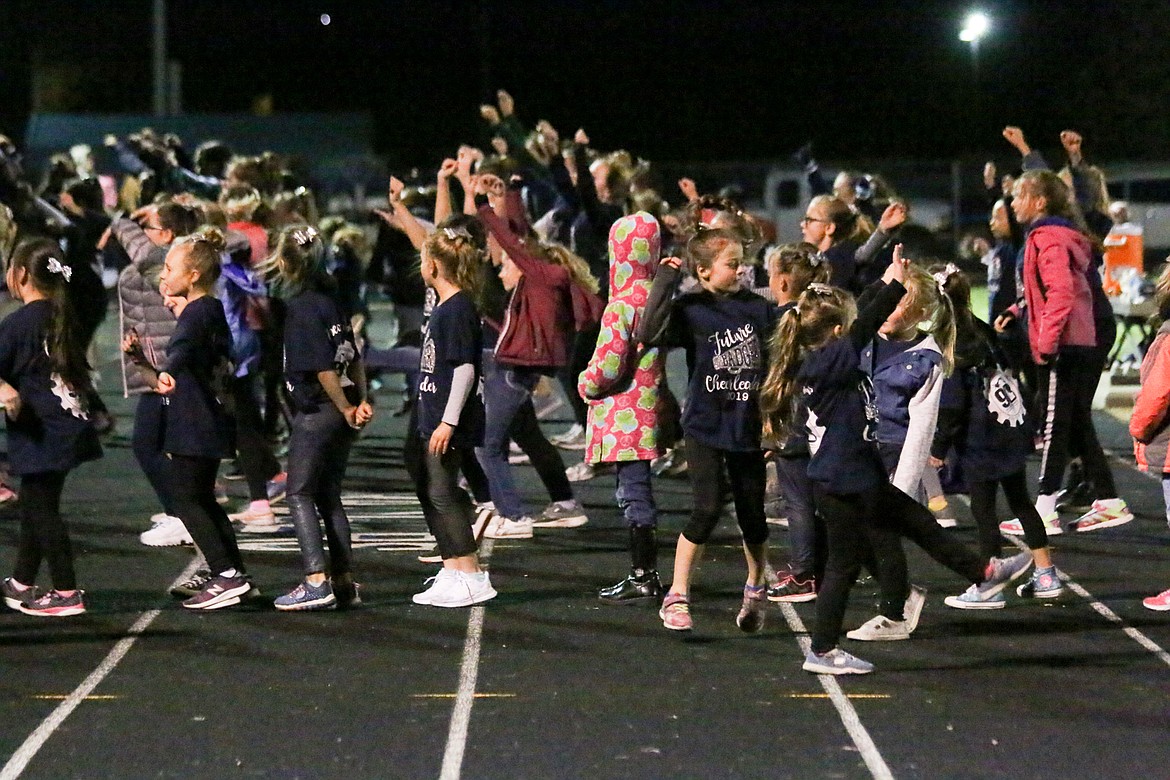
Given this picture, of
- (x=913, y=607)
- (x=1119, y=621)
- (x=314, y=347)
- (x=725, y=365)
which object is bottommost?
(x=1119, y=621)

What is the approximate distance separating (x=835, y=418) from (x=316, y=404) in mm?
2320

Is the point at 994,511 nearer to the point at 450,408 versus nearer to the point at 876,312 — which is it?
the point at 876,312

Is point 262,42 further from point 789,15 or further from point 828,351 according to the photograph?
point 828,351

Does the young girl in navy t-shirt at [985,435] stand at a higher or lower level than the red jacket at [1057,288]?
lower

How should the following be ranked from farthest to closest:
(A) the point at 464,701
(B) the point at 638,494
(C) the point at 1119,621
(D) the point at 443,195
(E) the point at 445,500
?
(D) the point at 443,195, (B) the point at 638,494, (E) the point at 445,500, (C) the point at 1119,621, (A) the point at 464,701

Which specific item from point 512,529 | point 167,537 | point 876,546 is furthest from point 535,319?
point 876,546

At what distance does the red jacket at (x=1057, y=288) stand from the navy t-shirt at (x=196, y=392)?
4109 millimetres

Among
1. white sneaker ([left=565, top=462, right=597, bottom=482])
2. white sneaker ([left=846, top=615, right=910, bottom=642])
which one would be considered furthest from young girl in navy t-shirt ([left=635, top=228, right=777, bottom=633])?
white sneaker ([left=565, top=462, right=597, bottom=482])

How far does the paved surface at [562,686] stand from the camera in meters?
5.90

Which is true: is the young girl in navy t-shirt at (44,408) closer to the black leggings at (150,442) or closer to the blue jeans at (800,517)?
the black leggings at (150,442)

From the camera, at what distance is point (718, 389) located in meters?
7.49

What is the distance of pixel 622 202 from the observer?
1245 centimetres

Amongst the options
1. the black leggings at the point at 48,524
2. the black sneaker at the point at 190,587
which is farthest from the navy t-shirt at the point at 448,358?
the black leggings at the point at 48,524

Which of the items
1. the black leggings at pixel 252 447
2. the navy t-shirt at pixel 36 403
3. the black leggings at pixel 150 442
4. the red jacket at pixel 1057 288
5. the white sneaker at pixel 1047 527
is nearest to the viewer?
the navy t-shirt at pixel 36 403
